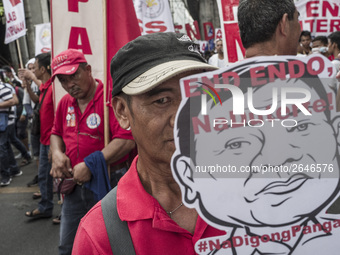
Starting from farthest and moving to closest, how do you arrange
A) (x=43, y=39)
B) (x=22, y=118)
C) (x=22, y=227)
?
1. (x=22, y=118)
2. (x=43, y=39)
3. (x=22, y=227)

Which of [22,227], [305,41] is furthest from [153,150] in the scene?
[305,41]

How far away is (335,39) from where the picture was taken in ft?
10.8

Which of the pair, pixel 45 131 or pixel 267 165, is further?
pixel 45 131

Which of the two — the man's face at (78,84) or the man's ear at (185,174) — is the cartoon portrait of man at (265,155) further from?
the man's face at (78,84)

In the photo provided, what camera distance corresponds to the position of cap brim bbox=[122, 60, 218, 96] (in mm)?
834

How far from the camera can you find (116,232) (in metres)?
0.90

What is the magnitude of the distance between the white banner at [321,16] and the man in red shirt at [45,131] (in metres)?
2.80

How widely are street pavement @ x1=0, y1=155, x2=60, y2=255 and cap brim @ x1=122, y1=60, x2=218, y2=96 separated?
3185 millimetres

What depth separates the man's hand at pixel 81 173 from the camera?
2.29 metres

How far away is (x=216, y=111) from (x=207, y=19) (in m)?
24.6

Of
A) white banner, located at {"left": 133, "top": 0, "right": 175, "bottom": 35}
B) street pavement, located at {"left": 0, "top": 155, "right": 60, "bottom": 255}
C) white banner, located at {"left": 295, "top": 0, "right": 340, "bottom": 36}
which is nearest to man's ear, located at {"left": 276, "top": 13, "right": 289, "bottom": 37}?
white banner, located at {"left": 295, "top": 0, "right": 340, "bottom": 36}

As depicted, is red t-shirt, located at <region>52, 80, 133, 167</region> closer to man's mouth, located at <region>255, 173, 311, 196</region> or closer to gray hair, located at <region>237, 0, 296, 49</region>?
gray hair, located at <region>237, 0, 296, 49</region>

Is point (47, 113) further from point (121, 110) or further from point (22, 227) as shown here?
point (121, 110)

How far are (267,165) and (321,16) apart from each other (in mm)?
3232
